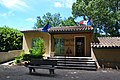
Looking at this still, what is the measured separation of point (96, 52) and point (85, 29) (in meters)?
2.80

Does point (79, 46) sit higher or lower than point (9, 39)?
lower

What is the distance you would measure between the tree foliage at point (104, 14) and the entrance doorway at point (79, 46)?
1092 cm

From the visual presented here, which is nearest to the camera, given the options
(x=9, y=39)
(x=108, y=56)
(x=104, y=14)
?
(x=108, y=56)

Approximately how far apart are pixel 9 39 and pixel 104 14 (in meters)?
15.0

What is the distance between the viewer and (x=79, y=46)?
21828mm

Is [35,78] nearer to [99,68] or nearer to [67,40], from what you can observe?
[99,68]

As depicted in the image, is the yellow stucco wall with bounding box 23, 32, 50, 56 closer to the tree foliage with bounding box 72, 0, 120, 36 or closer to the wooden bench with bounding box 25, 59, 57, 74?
the wooden bench with bounding box 25, 59, 57, 74

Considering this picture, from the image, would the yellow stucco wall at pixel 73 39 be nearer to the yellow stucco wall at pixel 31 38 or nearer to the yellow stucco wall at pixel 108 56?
the yellow stucco wall at pixel 31 38

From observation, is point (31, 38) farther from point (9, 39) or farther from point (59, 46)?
point (59, 46)

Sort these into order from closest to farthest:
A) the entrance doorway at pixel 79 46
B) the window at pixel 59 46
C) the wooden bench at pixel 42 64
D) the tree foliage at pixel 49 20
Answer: the wooden bench at pixel 42 64
the entrance doorway at pixel 79 46
the window at pixel 59 46
the tree foliage at pixel 49 20

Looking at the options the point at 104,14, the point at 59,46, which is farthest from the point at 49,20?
the point at 59,46

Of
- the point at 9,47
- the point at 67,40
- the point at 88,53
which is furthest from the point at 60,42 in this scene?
the point at 9,47

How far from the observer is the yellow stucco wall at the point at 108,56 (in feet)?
58.3

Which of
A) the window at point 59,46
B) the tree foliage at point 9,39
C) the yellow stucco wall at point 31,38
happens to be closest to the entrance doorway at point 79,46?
the window at point 59,46
